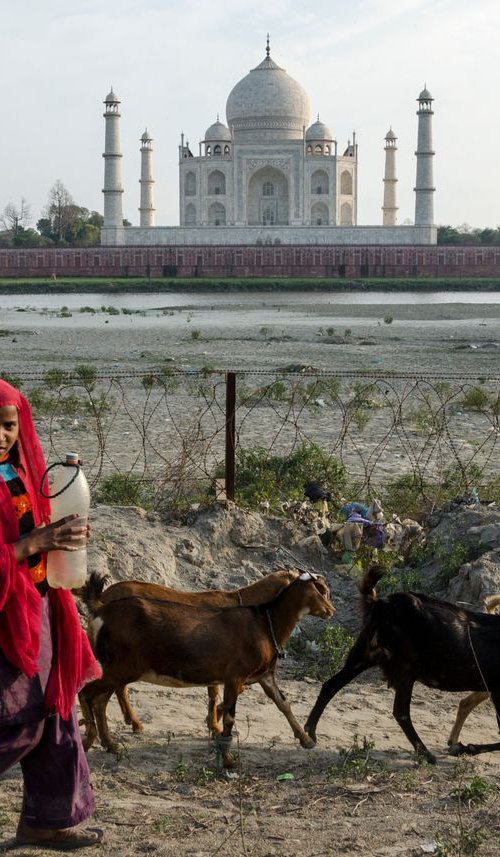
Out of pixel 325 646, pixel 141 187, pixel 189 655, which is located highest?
pixel 141 187

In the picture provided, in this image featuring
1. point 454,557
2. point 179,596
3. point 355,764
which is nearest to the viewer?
point 355,764

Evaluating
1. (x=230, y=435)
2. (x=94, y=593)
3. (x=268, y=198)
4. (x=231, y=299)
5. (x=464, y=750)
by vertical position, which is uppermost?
(x=268, y=198)

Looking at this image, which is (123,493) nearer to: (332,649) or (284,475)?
(284,475)

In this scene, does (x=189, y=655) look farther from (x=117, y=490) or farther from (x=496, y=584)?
(x=117, y=490)

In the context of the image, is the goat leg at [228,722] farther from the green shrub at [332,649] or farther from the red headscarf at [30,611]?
the green shrub at [332,649]

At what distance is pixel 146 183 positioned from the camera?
60.5m

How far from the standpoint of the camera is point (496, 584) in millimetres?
4480

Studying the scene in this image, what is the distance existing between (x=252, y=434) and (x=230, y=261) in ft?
139

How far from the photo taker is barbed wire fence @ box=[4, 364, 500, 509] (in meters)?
6.14

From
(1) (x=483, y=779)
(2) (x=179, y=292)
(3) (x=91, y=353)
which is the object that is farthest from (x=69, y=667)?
(2) (x=179, y=292)

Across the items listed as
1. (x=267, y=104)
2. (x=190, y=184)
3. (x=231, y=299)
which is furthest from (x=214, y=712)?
(x=190, y=184)

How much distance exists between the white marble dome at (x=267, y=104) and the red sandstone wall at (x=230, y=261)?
9.79 m

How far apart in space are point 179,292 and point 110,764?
42.3 metres

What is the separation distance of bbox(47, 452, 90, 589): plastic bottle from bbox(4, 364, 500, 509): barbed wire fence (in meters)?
2.94
